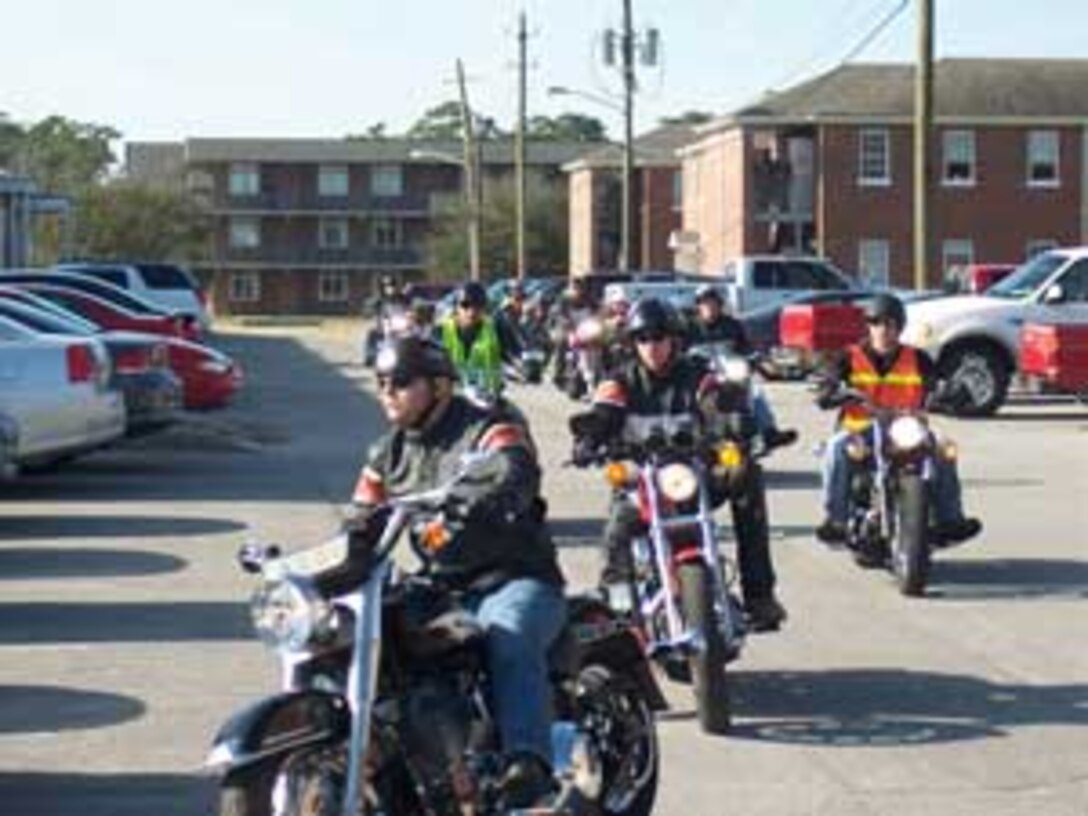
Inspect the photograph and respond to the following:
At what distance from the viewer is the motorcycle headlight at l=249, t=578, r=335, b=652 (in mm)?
6102

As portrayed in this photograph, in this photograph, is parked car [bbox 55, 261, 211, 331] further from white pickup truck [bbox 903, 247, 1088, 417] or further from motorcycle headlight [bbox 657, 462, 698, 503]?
motorcycle headlight [bbox 657, 462, 698, 503]

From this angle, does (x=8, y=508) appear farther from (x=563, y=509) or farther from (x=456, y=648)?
(x=456, y=648)

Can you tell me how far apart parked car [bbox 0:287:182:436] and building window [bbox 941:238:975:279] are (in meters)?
53.8

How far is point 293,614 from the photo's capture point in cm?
611

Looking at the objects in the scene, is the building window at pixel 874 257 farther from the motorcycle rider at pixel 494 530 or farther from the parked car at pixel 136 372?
the motorcycle rider at pixel 494 530

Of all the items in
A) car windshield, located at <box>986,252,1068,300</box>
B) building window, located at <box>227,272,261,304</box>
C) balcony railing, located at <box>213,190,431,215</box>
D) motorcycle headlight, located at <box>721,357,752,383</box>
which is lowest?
building window, located at <box>227,272,261,304</box>

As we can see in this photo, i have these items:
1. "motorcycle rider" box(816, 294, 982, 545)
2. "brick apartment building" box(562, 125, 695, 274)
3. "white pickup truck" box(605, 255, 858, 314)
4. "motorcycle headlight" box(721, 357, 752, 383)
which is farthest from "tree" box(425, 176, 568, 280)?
"motorcycle headlight" box(721, 357, 752, 383)

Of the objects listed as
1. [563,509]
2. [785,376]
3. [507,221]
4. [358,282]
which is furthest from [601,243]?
[563,509]

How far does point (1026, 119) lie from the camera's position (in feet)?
240

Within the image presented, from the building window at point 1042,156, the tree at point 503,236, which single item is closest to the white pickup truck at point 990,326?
the building window at point 1042,156

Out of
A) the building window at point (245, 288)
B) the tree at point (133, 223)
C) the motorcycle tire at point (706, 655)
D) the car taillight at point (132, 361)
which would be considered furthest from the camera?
the building window at point (245, 288)

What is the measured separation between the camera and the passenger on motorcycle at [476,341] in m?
16.8

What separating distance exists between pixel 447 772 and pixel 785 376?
99.9ft

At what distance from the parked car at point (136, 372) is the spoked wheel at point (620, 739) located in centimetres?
1334
